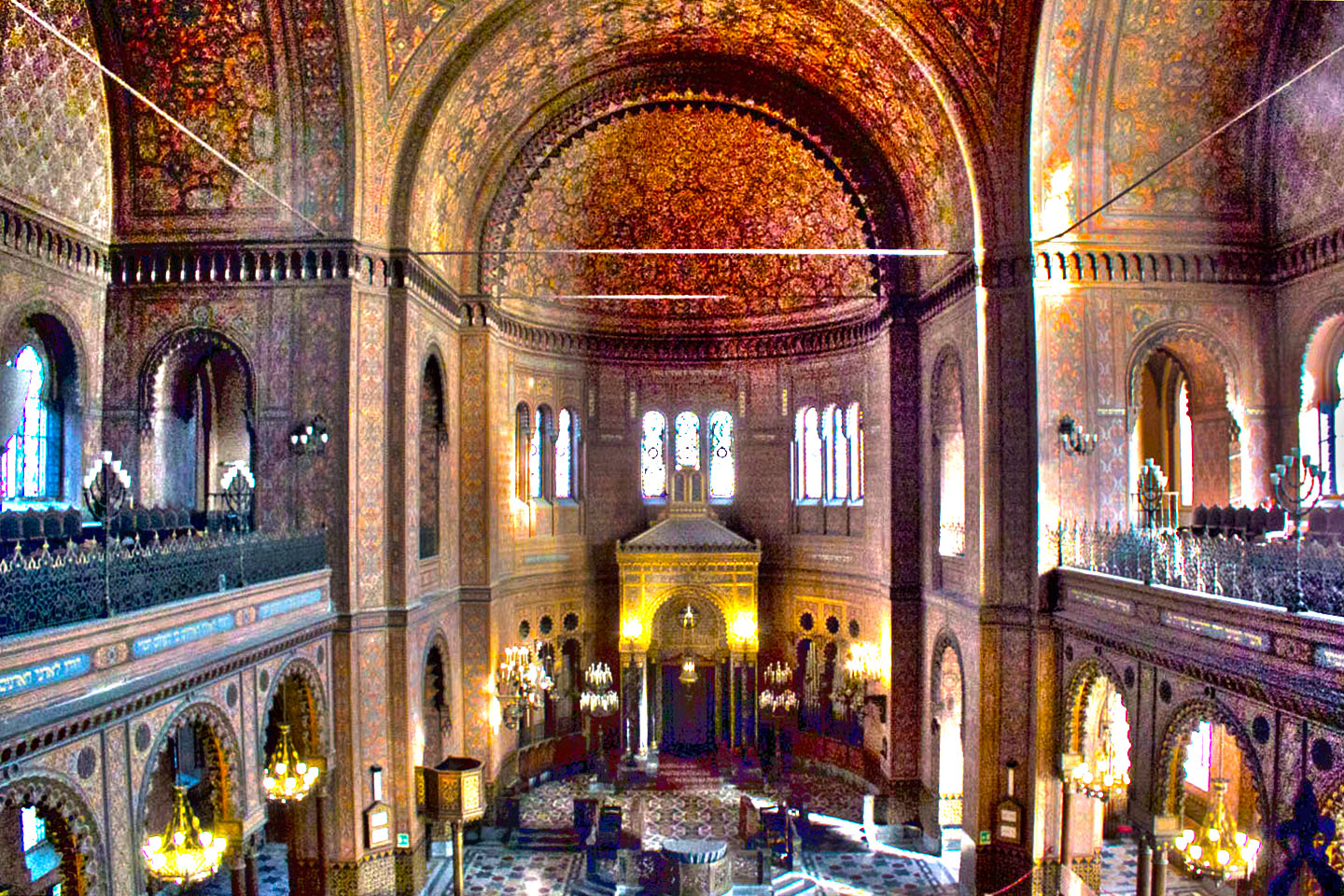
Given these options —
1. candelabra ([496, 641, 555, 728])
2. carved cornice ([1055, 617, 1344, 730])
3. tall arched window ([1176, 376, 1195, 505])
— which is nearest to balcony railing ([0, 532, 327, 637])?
candelabra ([496, 641, 555, 728])

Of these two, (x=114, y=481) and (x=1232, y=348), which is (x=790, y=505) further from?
(x=114, y=481)

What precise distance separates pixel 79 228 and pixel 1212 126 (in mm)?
17291

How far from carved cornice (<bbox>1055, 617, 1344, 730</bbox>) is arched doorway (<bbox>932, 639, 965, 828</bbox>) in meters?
5.14

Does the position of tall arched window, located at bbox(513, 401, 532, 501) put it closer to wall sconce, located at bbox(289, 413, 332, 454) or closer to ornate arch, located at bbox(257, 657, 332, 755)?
wall sconce, located at bbox(289, 413, 332, 454)

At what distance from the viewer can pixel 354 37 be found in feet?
49.3

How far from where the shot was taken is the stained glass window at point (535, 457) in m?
23.0

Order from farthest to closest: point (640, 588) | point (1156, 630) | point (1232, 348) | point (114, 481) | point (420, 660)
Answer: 1. point (640, 588)
2. point (420, 660)
3. point (1232, 348)
4. point (1156, 630)
5. point (114, 481)

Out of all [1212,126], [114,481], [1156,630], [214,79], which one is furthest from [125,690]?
[1212,126]

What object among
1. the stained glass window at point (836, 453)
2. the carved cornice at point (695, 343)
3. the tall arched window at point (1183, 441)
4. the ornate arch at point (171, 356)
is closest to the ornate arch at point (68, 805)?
the ornate arch at point (171, 356)

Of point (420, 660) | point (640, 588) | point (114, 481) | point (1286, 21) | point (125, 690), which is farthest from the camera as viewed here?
point (640, 588)

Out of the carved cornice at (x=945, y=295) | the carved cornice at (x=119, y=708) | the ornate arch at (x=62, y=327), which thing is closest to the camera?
the carved cornice at (x=119, y=708)

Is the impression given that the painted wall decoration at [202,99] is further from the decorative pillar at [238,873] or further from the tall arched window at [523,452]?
the decorative pillar at [238,873]

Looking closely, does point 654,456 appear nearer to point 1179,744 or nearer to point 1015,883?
point 1015,883

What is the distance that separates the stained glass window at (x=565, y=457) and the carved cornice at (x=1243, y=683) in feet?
44.8
